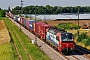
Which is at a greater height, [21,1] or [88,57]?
[21,1]

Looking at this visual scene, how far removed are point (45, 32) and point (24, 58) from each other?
1583 centimetres

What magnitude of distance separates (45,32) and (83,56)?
46.4 feet

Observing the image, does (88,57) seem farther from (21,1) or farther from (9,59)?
(21,1)

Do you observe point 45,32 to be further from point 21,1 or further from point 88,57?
point 21,1

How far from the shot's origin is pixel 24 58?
32000 millimetres

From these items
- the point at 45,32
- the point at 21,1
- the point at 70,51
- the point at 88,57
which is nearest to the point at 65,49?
the point at 70,51

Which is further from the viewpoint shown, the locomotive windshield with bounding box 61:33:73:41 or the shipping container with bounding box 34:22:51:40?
the shipping container with bounding box 34:22:51:40

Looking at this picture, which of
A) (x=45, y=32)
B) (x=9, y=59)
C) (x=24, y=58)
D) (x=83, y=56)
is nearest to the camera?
(x=9, y=59)

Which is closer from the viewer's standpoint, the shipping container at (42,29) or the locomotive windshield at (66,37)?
the locomotive windshield at (66,37)

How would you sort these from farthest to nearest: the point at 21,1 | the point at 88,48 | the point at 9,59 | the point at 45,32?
the point at 21,1 → the point at 45,32 → the point at 88,48 → the point at 9,59

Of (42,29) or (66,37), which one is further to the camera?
(42,29)

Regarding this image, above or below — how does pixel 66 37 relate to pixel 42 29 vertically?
above

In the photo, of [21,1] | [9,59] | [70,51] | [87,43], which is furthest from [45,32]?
[21,1]

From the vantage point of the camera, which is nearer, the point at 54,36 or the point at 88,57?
the point at 88,57
